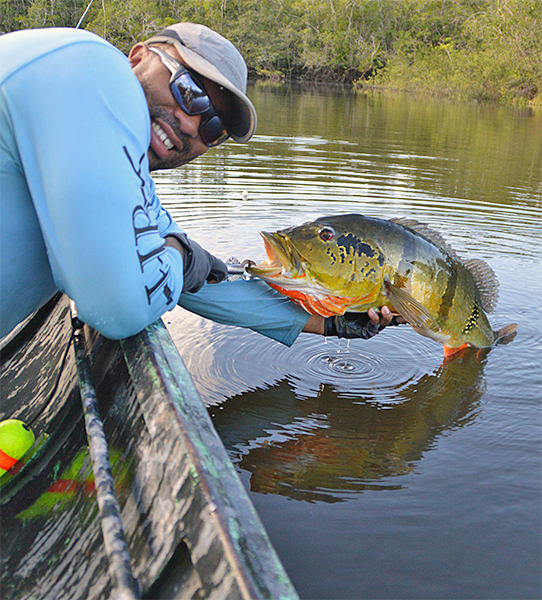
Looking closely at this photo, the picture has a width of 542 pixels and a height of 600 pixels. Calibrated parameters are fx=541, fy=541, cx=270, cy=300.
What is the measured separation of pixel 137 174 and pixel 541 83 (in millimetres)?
37475

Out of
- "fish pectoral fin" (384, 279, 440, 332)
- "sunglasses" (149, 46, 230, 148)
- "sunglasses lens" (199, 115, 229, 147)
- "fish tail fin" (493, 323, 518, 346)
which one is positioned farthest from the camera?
"fish tail fin" (493, 323, 518, 346)

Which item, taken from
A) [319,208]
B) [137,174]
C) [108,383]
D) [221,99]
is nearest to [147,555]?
[108,383]

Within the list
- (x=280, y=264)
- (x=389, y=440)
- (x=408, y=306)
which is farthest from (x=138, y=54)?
(x=389, y=440)

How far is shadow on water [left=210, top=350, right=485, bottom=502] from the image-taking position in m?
2.64

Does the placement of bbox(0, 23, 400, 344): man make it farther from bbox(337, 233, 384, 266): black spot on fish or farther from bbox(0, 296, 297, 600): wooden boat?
bbox(337, 233, 384, 266): black spot on fish

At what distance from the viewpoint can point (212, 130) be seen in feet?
7.64

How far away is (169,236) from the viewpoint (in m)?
2.54

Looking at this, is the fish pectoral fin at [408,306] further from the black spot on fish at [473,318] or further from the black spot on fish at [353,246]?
the black spot on fish at [473,318]

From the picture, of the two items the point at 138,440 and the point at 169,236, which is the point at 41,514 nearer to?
the point at 138,440

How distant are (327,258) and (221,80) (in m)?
1.14

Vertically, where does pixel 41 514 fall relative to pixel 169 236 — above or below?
below

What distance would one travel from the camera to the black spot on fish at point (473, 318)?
353 centimetres

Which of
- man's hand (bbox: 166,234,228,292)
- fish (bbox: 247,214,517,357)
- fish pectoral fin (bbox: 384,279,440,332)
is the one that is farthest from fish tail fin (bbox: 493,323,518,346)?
man's hand (bbox: 166,234,228,292)

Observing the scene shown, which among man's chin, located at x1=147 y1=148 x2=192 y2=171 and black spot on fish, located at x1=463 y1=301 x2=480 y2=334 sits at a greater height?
man's chin, located at x1=147 y1=148 x2=192 y2=171
